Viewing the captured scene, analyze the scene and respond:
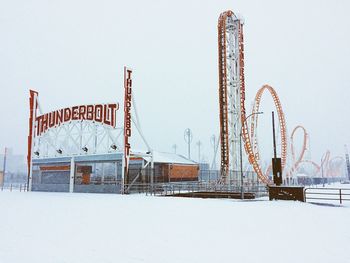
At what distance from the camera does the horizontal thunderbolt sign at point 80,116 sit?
3638cm

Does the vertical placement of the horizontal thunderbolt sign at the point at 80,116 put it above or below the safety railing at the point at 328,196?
above

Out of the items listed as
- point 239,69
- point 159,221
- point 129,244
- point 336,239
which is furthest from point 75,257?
point 239,69

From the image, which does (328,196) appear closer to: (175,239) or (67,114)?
(175,239)

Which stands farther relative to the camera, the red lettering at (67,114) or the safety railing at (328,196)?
the red lettering at (67,114)

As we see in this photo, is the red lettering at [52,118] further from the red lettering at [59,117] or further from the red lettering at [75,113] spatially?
the red lettering at [75,113]

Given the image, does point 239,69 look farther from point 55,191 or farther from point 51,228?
point 51,228

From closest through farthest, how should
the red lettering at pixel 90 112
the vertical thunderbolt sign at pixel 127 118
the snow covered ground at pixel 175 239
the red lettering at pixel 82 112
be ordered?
the snow covered ground at pixel 175 239
the vertical thunderbolt sign at pixel 127 118
the red lettering at pixel 90 112
the red lettering at pixel 82 112

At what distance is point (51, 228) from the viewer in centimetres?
1178

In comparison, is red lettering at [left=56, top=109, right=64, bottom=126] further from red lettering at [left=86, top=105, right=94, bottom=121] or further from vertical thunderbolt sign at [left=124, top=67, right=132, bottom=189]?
vertical thunderbolt sign at [left=124, top=67, right=132, bottom=189]

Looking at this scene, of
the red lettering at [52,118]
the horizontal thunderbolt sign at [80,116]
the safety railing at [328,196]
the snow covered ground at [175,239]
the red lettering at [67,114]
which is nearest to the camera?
the snow covered ground at [175,239]

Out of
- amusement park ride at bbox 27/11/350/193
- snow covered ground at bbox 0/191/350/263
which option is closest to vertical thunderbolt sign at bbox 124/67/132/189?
amusement park ride at bbox 27/11/350/193

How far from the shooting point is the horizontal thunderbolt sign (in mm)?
36375

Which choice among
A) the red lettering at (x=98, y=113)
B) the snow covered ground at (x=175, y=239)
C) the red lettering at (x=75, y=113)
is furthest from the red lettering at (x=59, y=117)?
the snow covered ground at (x=175, y=239)

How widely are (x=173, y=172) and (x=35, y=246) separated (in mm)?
34210
